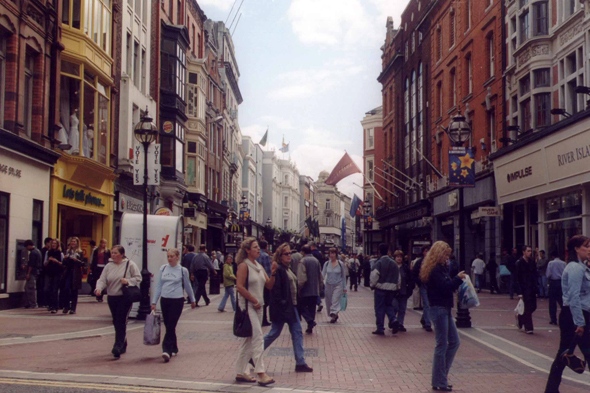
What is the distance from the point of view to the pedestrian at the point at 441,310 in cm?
883

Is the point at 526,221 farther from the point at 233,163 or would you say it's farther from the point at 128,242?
the point at 233,163

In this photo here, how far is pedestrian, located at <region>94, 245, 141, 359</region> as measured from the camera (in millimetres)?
11086

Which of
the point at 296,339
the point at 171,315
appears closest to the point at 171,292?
the point at 171,315

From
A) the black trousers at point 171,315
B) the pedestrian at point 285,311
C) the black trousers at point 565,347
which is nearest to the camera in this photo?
the black trousers at point 565,347

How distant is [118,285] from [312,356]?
326 cm

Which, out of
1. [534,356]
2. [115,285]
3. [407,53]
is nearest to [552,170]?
[534,356]

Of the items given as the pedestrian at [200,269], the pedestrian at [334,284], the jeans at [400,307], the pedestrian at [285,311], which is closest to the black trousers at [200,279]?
the pedestrian at [200,269]

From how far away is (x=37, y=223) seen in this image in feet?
69.8

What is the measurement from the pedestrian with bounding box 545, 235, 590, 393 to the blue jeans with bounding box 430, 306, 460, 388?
1325 mm

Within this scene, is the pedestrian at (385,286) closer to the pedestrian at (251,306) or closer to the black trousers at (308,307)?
the black trousers at (308,307)

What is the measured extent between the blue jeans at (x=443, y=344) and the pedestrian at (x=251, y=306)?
2039mm

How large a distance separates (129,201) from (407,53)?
27759mm

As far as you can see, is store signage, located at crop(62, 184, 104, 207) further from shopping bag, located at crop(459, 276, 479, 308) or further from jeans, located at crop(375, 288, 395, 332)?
shopping bag, located at crop(459, 276, 479, 308)

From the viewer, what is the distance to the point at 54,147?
2222 cm
